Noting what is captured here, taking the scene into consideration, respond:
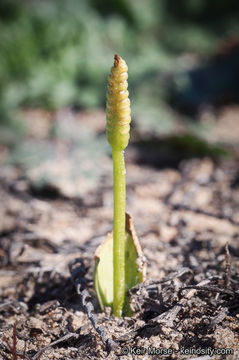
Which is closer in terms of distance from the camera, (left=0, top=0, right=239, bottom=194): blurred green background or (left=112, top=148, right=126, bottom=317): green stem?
(left=112, top=148, right=126, bottom=317): green stem

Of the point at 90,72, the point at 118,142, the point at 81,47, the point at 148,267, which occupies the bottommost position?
the point at 148,267

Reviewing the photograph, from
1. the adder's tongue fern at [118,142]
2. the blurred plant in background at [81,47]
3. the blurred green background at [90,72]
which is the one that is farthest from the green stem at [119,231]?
the blurred plant in background at [81,47]

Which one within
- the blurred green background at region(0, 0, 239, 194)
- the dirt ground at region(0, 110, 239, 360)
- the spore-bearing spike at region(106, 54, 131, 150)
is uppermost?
the blurred green background at region(0, 0, 239, 194)

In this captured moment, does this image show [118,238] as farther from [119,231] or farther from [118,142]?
[118,142]

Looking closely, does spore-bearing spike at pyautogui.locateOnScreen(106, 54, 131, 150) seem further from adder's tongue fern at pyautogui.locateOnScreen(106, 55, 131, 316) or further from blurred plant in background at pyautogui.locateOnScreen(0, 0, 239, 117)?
blurred plant in background at pyautogui.locateOnScreen(0, 0, 239, 117)

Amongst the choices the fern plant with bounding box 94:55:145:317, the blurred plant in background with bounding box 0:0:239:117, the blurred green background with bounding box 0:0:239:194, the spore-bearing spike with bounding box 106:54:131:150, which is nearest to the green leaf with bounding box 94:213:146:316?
the fern plant with bounding box 94:55:145:317

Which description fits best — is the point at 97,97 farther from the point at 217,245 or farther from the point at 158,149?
the point at 217,245

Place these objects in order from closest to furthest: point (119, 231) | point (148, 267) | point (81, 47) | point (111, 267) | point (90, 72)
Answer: point (119, 231) < point (111, 267) < point (148, 267) < point (90, 72) < point (81, 47)

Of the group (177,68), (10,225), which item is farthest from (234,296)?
(177,68)

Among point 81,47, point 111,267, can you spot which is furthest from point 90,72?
point 111,267
